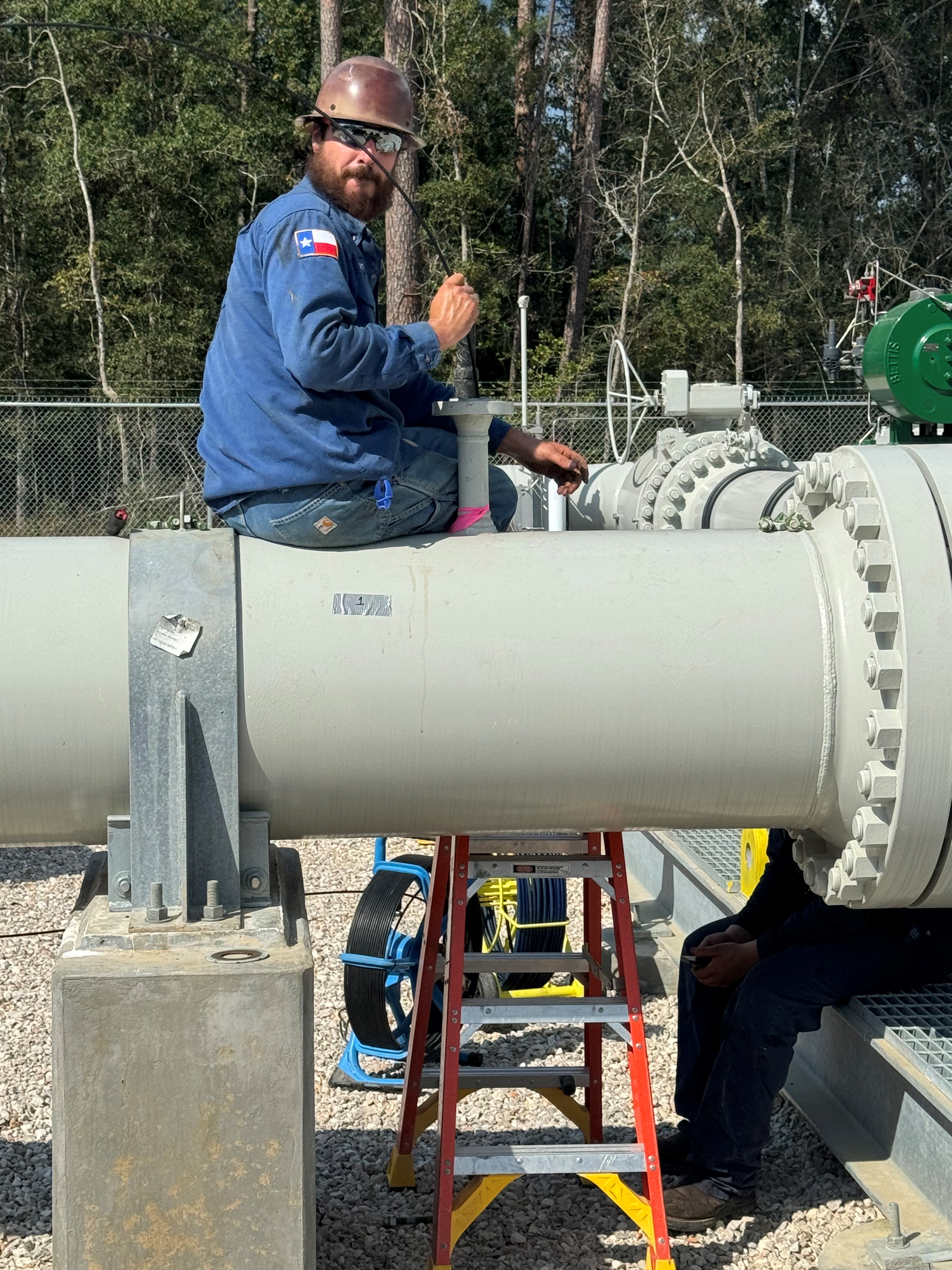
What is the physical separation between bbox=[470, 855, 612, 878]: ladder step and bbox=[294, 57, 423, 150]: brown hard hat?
5.06ft

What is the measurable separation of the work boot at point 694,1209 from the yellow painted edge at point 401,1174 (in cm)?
64

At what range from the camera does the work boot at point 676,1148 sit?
10.7 feet

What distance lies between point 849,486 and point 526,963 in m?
1.36

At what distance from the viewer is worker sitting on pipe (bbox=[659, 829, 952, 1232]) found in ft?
10.1

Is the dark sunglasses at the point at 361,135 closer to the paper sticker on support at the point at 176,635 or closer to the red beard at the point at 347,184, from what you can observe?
the red beard at the point at 347,184

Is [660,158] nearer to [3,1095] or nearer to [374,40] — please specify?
[374,40]

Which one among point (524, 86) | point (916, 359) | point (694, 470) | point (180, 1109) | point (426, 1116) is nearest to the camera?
point (180, 1109)

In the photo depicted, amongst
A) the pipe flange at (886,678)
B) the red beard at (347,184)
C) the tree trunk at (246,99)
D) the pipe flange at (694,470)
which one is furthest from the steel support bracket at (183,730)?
the tree trunk at (246,99)

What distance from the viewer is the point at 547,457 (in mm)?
2994

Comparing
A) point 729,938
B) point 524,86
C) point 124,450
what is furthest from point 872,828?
point 524,86

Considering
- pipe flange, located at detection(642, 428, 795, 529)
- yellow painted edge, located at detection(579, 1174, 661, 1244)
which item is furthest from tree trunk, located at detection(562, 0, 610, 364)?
yellow painted edge, located at detection(579, 1174, 661, 1244)

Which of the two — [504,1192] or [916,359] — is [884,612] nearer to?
[504,1192]

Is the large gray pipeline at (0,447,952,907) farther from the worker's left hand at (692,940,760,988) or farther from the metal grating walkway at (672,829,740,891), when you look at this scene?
the metal grating walkway at (672,829,740,891)

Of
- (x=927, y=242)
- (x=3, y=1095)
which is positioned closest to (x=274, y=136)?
(x=927, y=242)
